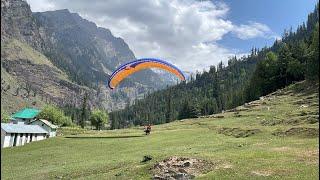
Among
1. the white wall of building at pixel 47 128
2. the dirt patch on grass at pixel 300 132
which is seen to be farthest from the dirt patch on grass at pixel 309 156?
the white wall of building at pixel 47 128

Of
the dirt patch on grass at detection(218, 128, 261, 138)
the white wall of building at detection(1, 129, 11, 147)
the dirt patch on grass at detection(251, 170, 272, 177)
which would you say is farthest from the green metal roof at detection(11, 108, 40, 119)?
the dirt patch on grass at detection(251, 170, 272, 177)

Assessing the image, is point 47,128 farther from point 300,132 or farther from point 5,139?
point 300,132

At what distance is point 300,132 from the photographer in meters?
48.7

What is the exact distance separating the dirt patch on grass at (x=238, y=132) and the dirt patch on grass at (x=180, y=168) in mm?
22511

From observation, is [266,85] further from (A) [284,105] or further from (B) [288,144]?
(B) [288,144]

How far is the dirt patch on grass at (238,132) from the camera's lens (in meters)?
56.0

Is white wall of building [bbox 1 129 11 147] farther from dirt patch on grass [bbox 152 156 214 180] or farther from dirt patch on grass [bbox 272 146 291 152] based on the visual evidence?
dirt patch on grass [bbox 272 146 291 152]

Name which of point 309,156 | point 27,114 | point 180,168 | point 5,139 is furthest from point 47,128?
point 309,156

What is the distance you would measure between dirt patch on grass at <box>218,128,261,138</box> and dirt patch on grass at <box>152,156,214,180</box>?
22511 millimetres

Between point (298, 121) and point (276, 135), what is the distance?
1154 centimetres

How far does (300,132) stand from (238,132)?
1202 centimetres

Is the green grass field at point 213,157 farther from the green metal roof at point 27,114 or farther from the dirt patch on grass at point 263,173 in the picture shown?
the green metal roof at point 27,114

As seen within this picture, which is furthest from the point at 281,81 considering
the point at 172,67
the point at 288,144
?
the point at 288,144

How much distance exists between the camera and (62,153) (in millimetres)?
61156
